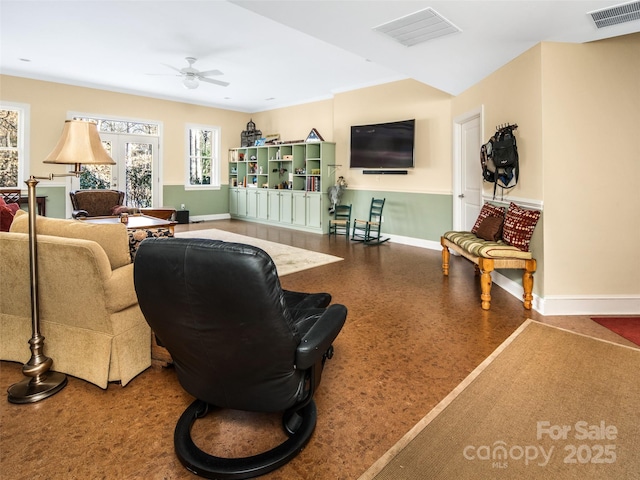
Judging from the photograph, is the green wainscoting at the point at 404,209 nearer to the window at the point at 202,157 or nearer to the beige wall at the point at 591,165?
the beige wall at the point at 591,165

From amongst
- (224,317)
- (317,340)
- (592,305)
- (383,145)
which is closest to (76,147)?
(224,317)

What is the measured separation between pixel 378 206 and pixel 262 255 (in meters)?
5.84

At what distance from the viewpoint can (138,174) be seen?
27.8ft

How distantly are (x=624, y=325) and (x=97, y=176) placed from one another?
8.81 m

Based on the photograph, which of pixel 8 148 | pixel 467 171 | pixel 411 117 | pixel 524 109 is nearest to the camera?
pixel 524 109

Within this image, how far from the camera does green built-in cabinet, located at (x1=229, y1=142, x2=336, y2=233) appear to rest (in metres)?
7.70

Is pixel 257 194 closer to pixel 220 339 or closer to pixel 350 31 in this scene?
pixel 350 31

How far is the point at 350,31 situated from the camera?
3209mm

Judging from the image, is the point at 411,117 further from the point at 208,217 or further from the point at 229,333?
the point at 229,333

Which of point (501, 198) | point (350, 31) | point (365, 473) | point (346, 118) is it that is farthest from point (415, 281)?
point (346, 118)

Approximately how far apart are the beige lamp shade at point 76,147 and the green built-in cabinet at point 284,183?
5082 mm

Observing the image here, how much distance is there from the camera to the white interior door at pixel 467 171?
5.05 meters

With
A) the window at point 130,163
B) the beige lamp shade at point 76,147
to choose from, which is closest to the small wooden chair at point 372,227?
the beige lamp shade at point 76,147

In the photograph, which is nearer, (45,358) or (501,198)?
(45,358)
